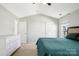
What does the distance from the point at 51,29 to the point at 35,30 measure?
119 cm

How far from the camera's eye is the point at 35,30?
32.6 ft

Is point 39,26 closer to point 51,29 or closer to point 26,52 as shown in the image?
point 51,29

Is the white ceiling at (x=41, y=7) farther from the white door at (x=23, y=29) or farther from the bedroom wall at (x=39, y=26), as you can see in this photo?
the bedroom wall at (x=39, y=26)

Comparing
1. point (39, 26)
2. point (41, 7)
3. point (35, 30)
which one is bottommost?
point (35, 30)

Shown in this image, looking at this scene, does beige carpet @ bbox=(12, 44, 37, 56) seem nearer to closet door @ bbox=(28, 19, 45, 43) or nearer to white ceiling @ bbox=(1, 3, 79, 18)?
white ceiling @ bbox=(1, 3, 79, 18)

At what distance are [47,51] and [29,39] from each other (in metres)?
6.99

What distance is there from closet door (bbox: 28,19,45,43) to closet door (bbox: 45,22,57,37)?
30 cm

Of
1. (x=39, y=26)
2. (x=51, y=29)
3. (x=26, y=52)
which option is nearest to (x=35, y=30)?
(x=39, y=26)

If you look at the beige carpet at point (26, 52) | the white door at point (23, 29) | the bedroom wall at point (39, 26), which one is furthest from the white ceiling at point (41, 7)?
the bedroom wall at point (39, 26)

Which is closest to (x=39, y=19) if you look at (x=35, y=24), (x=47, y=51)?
(x=35, y=24)

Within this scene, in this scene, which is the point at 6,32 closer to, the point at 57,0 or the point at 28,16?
the point at 28,16

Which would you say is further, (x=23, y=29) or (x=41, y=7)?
(x=23, y=29)

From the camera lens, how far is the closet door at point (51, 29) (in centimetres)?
992

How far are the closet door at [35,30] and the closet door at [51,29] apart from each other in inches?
11.8
